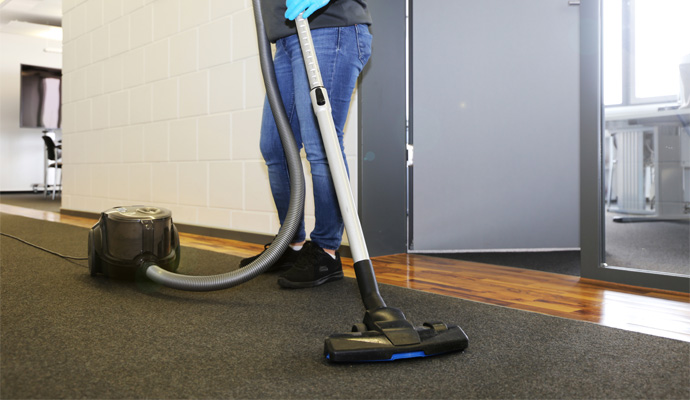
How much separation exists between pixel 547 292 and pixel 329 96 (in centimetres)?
72

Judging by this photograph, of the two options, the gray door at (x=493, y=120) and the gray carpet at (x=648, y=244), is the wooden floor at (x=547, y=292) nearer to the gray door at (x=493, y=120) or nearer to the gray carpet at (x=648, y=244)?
the gray carpet at (x=648, y=244)

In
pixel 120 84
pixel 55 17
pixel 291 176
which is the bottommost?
pixel 291 176

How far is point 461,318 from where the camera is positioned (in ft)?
3.44

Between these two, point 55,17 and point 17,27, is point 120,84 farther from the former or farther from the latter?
point 17,27

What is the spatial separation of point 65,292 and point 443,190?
52.5 inches

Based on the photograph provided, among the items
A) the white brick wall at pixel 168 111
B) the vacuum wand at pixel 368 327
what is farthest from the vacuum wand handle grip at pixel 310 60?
the white brick wall at pixel 168 111

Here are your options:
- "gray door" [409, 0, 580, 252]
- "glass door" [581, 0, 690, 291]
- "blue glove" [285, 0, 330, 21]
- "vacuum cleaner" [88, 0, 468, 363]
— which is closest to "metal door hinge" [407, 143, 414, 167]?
"gray door" [409, 0, 580, 252]

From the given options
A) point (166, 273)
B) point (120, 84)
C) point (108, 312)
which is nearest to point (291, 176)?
point (166, 273)

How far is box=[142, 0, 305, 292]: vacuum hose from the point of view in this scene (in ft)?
3.60

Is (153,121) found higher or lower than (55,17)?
lower

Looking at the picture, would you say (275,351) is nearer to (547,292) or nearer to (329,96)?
(329,96)

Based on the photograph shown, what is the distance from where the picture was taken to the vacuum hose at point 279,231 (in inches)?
43.2

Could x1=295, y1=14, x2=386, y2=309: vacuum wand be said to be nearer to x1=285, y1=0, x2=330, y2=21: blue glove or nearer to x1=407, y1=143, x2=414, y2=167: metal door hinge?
x1=285, y1=0, x2=330, y2=21: blue glove

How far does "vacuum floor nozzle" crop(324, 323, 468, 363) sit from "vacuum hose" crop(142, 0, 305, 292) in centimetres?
35
